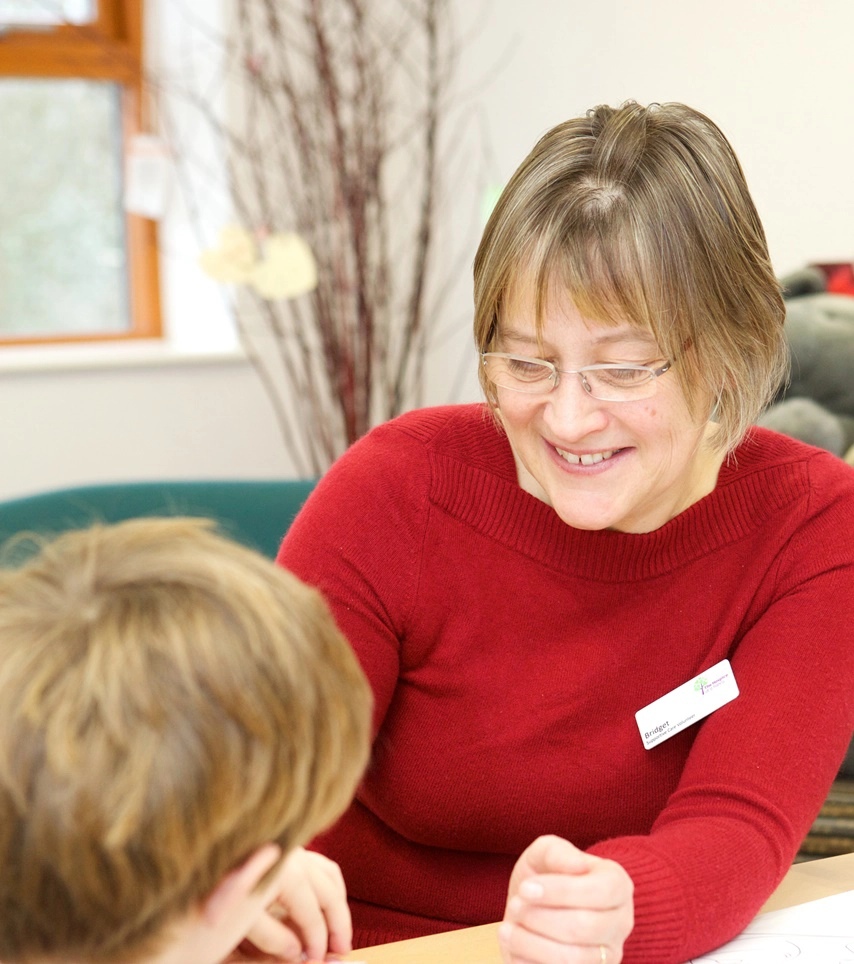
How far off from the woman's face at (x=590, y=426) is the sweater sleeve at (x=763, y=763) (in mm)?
148

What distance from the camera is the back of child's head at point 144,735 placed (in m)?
0.59

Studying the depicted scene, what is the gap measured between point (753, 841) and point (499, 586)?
33cm

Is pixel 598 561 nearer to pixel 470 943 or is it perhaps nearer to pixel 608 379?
pixel 608 379

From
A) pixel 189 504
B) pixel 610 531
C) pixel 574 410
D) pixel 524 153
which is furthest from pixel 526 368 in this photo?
pixel 524 153

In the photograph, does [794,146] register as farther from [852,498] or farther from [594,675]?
[594,675]

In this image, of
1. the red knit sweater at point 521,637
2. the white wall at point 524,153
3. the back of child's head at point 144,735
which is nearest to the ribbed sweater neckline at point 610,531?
the red knit sweater at point 521,637

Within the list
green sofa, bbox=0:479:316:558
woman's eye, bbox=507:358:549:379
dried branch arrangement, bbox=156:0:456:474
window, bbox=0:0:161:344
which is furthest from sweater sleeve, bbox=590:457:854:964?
window, bbox=0:0:161:344

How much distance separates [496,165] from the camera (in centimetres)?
311

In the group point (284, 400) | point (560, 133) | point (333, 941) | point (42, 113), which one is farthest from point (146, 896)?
point (42, 113)

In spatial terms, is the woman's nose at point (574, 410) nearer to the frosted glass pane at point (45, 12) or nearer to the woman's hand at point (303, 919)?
the woman's hand at point (303, 919)

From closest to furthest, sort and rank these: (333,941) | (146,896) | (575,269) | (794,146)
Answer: (146,896) → (333,941) → (575,269) → (794,146)

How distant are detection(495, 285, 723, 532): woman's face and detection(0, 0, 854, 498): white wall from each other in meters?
1.18

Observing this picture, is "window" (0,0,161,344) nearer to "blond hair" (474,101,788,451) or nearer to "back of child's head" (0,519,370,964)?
"blond hair" (474,101,788,451)

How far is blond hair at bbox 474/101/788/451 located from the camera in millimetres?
1033
